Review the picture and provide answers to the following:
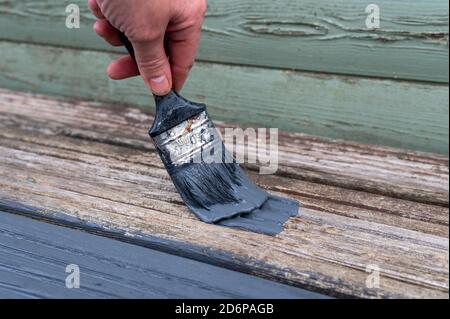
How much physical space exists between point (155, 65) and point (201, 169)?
289 mm

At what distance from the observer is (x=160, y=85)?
1443 mm

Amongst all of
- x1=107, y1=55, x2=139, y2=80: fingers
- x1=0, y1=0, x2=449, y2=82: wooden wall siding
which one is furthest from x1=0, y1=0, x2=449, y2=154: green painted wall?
x1=107, y1=55, x2=139, y2=80: fingers

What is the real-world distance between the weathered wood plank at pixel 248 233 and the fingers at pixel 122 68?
10.7 inches

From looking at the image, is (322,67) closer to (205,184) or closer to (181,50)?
(181,50)

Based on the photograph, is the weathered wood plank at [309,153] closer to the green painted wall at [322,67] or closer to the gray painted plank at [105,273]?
the green painted wall at [322,67]

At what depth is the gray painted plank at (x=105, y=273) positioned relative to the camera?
3.71 ft

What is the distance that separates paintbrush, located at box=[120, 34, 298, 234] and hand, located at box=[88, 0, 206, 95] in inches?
3.0

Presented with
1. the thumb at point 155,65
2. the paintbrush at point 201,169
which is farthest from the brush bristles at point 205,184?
the thumb at point 155,65

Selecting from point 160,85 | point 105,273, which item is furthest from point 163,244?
point 160,85

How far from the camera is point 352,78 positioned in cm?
203

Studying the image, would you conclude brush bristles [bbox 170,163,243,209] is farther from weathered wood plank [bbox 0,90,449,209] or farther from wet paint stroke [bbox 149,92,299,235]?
weathered wood plank [bbox 0,90,449,209]

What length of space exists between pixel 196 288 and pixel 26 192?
64cm

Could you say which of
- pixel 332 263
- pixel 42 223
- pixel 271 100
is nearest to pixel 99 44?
pixel 271 100
